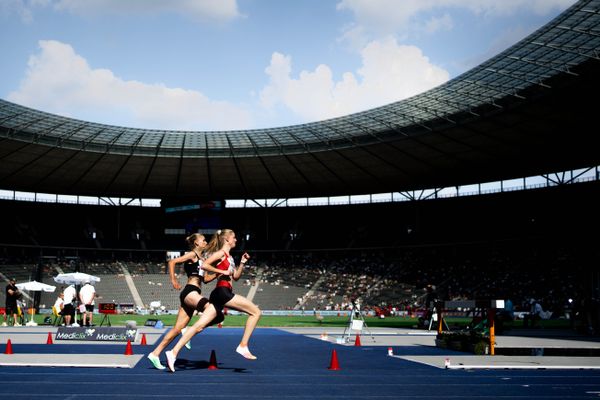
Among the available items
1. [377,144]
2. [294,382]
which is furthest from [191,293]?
[377,144]

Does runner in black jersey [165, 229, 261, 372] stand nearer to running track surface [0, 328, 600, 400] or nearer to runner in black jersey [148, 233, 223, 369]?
runner in black jersey [148, 233, 223, 369]

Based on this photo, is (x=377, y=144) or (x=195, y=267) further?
(x=377, y=144)

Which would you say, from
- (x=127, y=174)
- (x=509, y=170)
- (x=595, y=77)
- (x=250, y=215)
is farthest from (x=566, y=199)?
(x=127, y=174)

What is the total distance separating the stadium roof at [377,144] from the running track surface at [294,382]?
2462 centimetres

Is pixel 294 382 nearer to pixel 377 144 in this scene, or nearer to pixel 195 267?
pixel 195 267

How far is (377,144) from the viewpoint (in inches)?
2047

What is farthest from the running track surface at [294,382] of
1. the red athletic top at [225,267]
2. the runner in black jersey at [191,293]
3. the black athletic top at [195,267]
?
the black athletic top at [195,267]

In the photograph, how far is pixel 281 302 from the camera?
211 ft

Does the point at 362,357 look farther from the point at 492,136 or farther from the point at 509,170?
the point at 509,170

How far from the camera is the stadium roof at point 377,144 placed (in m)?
37.7

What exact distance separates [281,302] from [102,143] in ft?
75.4

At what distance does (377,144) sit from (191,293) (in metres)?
42.3

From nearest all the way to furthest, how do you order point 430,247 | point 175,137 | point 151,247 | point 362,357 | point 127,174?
point 362,357 → point 175,137 → point 127,174 → point 430,247 → point 151,247

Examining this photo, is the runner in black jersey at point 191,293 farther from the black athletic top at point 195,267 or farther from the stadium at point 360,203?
the stadium at point 360,203
